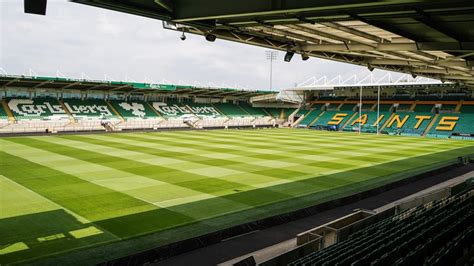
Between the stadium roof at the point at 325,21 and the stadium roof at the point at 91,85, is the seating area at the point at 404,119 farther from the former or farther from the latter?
the stadium roof at the point at 325,21

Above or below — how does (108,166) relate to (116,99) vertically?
below

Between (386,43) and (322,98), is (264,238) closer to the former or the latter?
(386,43)

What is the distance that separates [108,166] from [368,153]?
64.2 ft

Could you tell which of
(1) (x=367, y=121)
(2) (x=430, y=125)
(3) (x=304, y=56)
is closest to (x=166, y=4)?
(3) (x=304, y=56)

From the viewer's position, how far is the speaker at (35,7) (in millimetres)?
5477

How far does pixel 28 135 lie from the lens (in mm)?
38781

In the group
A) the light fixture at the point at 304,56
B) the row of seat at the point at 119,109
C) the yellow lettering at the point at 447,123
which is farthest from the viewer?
the yellow lettering at the point at 447,123

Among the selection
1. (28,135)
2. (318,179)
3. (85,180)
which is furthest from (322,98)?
(85,180)

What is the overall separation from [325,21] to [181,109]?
5536 centimetres

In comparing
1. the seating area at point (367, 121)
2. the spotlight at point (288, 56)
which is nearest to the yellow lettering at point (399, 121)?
the seating area at point (367, 121)

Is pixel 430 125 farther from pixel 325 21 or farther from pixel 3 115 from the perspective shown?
pixel 3 115

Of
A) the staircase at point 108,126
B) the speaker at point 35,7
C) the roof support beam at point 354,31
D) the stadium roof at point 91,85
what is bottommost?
the staircase at point 108,126

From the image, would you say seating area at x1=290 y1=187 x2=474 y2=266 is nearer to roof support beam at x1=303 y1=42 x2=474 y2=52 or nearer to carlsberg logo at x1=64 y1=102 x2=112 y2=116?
roof support beam at x1=303 y1=42 x2=474 y2=52

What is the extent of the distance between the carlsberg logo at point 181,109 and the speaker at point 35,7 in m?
54.3
